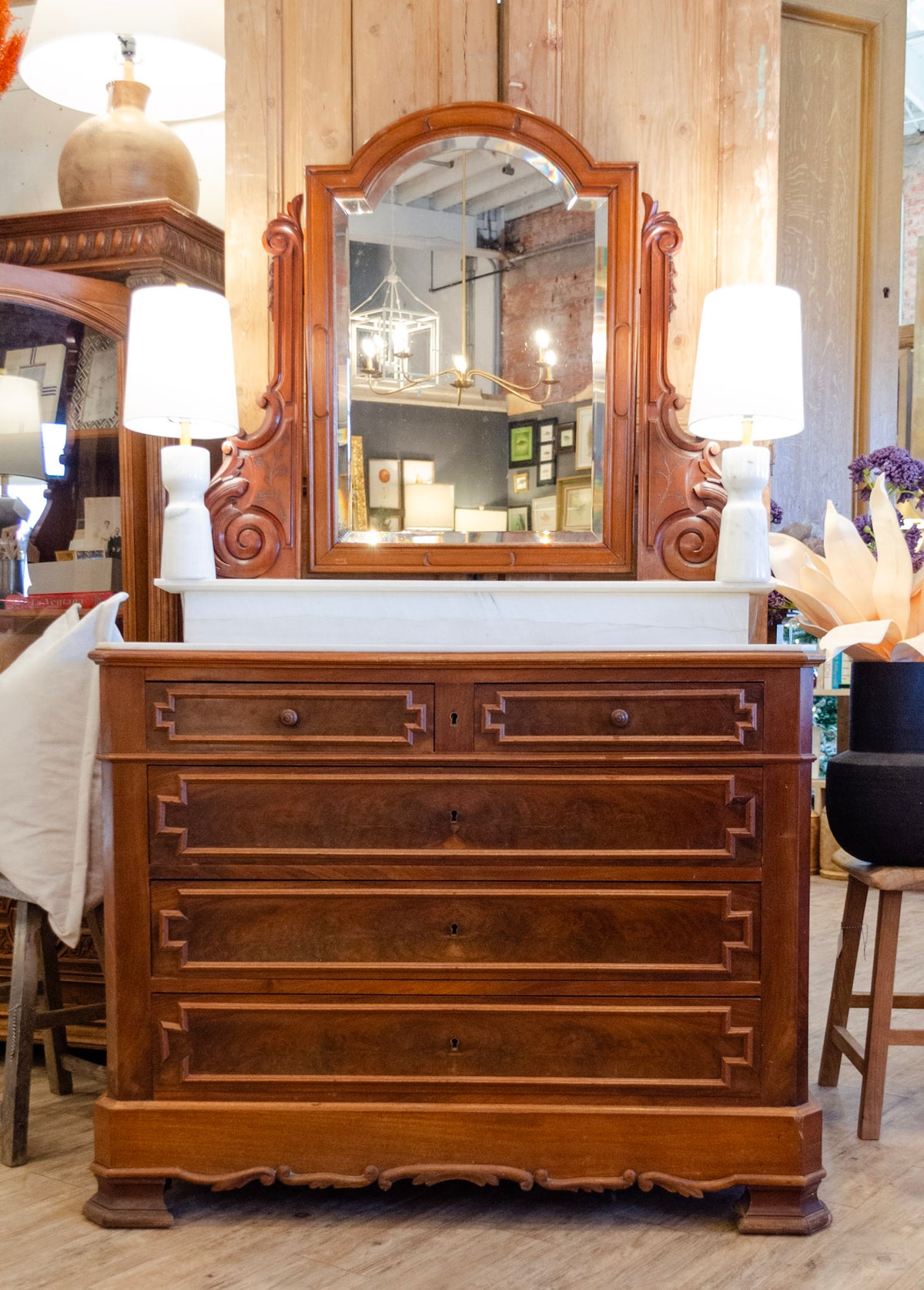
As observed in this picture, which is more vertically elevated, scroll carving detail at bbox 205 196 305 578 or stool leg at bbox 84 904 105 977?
scroll carving detail at bbox 205 196 305 578

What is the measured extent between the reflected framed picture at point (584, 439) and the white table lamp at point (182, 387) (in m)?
0.70

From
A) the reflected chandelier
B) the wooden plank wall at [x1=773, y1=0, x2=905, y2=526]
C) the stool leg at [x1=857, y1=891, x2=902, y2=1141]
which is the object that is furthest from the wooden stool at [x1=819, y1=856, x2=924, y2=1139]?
the wooden plank wall at [x1=773, y1=0, x2=905, y2=526]

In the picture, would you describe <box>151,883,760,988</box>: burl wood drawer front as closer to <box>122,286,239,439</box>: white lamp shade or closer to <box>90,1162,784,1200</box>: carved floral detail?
<box>90,1162,784,1200</box>: carved floral detail

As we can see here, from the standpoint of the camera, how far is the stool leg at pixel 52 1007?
2.25 meters

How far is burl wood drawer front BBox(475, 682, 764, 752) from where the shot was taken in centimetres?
173

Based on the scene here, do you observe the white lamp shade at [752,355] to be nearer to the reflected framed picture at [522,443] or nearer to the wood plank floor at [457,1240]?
the reflected framed picture at [522,443]

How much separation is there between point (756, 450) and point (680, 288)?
0.48 meters

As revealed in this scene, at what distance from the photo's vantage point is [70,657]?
1981mm

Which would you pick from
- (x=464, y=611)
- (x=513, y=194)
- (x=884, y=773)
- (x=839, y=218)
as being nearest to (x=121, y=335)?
(x=513, y=194)

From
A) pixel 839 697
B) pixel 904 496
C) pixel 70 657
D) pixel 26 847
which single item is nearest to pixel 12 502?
pixel 70 657

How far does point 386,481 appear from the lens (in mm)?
2203

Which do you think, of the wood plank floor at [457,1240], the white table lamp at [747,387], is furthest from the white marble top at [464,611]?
the wood plank floor at [457,1240]

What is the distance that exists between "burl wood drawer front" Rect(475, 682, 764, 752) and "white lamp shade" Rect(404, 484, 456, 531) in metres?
0.56

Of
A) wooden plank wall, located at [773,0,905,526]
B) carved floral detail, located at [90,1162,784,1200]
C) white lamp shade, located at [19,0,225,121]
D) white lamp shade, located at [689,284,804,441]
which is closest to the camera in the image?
carved floral detail, located at [90,1162,784,1200]
